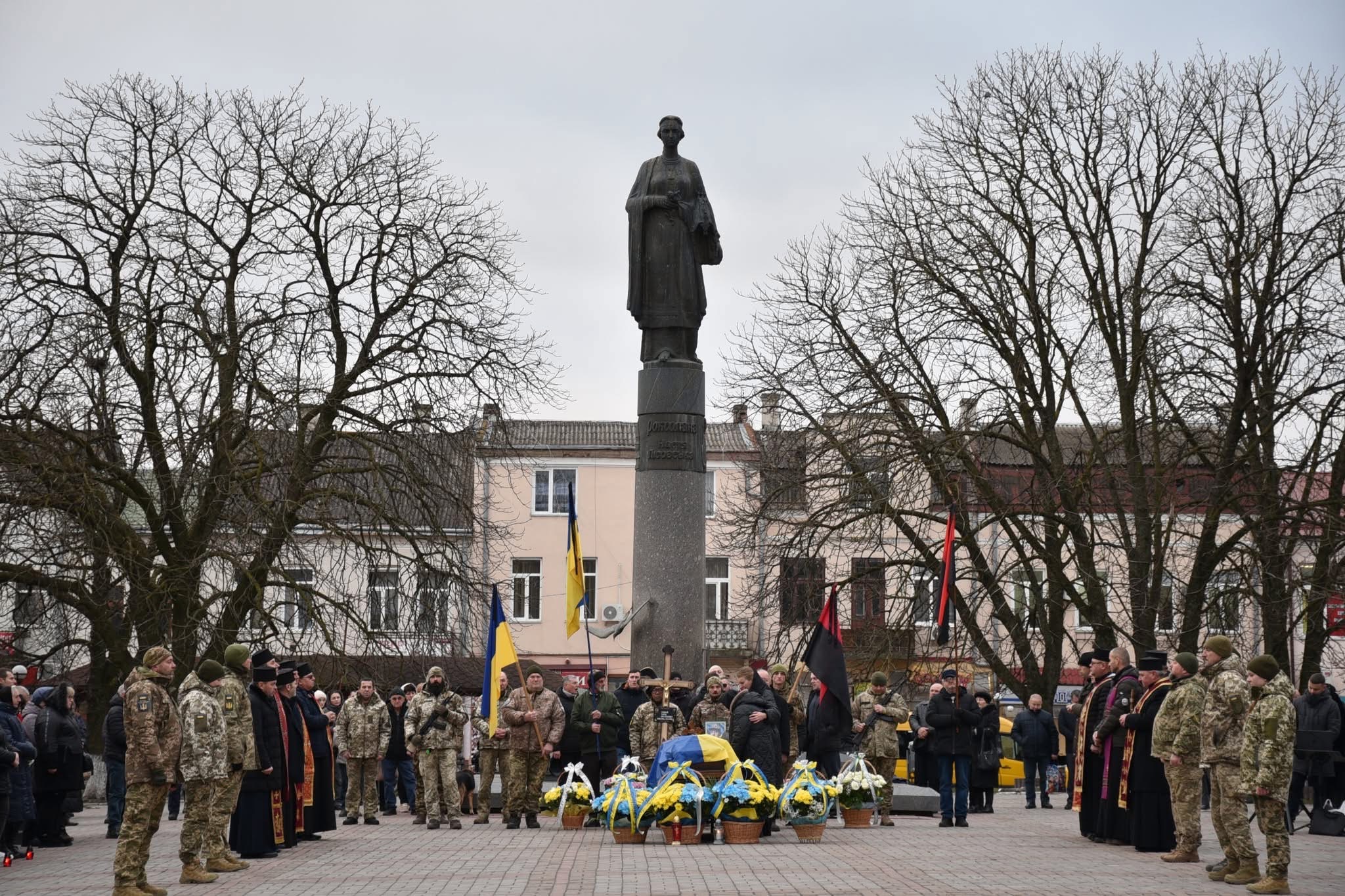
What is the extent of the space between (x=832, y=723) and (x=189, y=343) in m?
12.0

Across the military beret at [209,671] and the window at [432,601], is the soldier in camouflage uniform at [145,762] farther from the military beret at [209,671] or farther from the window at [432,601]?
the window at [432,601]

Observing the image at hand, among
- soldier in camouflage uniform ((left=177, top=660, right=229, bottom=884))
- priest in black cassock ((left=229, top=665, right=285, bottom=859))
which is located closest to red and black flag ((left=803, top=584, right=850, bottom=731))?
priest in black cassock ((left=229, top=665, right=285, bottom=859))

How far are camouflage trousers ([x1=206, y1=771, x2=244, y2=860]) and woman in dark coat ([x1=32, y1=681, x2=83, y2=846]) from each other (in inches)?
132

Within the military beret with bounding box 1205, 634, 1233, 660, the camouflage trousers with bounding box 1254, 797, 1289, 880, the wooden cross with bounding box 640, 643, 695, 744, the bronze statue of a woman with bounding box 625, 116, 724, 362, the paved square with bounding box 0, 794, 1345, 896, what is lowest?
the paved square with bounding box 0, 794, 1345, 896

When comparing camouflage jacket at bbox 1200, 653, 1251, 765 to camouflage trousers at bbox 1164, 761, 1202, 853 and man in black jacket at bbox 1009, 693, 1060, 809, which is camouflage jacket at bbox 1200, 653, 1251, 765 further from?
man in black jacket at bbox 1009, 693, 1060, 809

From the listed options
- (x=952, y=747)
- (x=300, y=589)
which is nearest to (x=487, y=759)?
(x=952, y=747)

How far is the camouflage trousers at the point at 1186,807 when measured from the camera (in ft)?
47.1

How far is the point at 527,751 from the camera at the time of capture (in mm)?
18672

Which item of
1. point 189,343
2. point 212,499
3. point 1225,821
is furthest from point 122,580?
point 1225,821

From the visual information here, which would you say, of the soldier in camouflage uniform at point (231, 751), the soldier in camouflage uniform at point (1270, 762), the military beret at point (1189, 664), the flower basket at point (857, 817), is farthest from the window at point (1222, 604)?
the soldier in camouflage uniform at point (231, 751)

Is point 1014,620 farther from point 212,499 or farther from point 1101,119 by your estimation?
point 212,499

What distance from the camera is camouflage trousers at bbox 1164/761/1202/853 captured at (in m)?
14.4

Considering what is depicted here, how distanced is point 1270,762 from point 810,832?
4.97m

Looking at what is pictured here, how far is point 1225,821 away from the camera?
42.5ft
